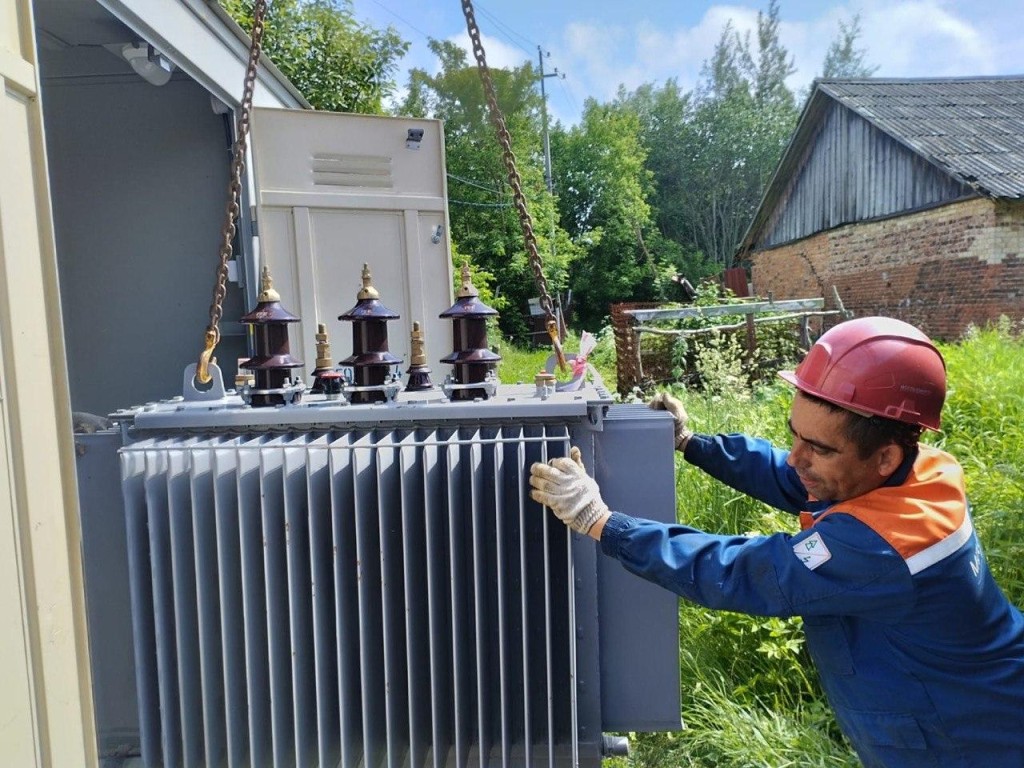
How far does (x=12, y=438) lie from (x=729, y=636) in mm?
3229

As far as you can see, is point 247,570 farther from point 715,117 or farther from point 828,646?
point 715,117

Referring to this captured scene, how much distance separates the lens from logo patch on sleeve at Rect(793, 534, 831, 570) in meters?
1.56

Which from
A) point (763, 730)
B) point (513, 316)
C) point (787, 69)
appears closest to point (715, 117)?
point (787, 69)

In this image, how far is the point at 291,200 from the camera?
400cm

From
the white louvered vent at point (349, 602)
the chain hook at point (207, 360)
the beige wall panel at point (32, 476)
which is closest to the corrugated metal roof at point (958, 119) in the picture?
the white louvered vent at point (349, 602)

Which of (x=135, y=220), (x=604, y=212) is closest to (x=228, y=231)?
(x=135, y=220)

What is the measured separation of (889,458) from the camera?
1695 mm

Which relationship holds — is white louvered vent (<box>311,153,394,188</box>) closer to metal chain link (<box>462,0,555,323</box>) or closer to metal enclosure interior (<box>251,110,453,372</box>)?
metal enclosure interior (<box>251,110,453,372</box>)

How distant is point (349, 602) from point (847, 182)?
15480 millimetres

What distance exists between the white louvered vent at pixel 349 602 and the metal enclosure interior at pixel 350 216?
2.52 metres

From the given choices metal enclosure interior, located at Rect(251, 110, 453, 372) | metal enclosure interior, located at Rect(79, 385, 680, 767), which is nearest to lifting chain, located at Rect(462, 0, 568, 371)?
metal enclosure interior, located at Rect(79, 385, 680, 767)

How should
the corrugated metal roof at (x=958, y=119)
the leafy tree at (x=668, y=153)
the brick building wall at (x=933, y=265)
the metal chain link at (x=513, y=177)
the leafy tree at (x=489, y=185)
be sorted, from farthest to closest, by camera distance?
the leafy tree at (x=668, y=153)
the leafy tree at (x=489, y=185)
the corrugated metal roof at (x=958, y=119)
the brick building wall at (x=933, y=265)
the metal chain link at (x=513, y=177)

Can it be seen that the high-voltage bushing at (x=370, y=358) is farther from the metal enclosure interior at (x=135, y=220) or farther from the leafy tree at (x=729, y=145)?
the leafy tree at (x=729, y=145)

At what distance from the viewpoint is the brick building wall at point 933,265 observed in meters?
10.7
